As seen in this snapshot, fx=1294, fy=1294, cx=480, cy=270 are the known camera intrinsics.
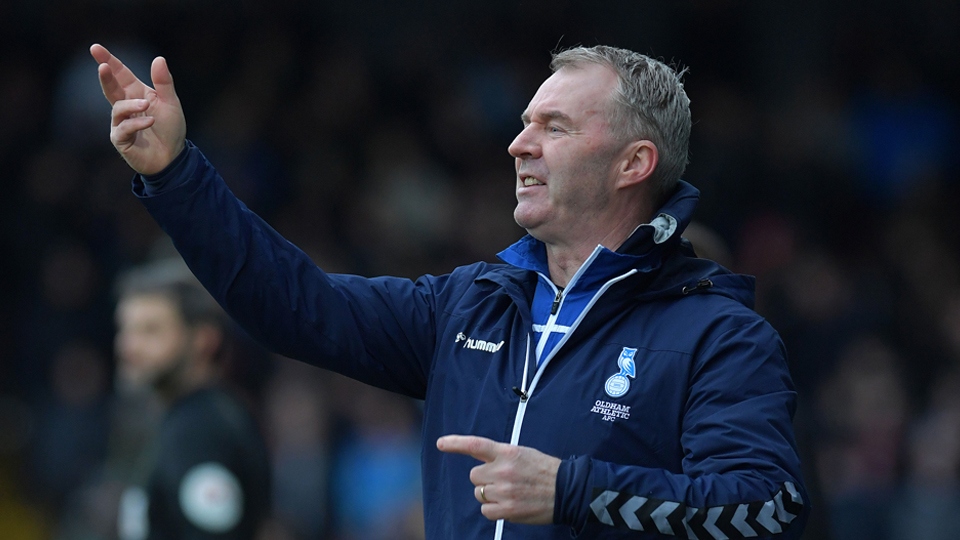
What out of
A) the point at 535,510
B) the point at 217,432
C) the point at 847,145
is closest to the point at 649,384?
the point at 535,510

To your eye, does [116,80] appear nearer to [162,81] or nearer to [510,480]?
[162,81]

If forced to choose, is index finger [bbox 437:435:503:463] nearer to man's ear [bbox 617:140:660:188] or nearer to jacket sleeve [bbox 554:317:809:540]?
jacket sleeve [bbox 554:317:809:540]

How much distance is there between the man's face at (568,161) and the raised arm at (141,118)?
772 mm

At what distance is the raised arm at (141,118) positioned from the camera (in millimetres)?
2693

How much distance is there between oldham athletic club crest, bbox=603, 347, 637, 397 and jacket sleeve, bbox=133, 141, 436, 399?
0.55 m

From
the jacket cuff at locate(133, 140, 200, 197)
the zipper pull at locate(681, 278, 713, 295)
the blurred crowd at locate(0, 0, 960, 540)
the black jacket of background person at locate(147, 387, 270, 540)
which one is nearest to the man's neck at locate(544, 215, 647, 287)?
the zipper pull at locate(681, 278, 713, 295)

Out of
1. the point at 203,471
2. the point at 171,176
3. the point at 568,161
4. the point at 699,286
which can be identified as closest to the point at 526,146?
the point at 568,161

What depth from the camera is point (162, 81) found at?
2762 millimetres

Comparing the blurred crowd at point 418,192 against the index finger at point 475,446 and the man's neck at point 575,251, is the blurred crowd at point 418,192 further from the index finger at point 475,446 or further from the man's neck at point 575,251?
the index finger at point 475,446

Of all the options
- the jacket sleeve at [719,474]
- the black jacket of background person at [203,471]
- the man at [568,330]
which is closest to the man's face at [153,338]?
the black jacket of background person at [203,471]

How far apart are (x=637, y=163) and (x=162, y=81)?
1089 mm

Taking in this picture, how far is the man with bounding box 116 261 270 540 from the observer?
14.4 feet

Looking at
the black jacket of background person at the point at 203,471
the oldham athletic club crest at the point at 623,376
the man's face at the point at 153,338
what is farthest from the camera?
the man's face at the point at 153,338

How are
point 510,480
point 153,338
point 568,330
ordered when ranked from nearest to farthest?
point 510,480 < point 568,330 < point 153,338
